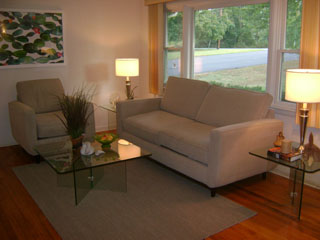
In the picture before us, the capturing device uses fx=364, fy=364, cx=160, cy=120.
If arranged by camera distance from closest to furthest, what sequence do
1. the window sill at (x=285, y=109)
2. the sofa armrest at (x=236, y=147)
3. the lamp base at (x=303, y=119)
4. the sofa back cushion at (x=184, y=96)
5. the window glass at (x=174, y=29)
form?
the lamp base at (x=303, y=119), the sofa armrest at (x=236, y=147), the window sill at (x=285, y=109), the sofa back cushion at (x=184, y=96), the window glass at (x=174, y=29)

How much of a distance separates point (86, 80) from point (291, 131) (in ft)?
10.1

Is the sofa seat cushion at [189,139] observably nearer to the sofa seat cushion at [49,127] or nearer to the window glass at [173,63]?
the sofa seat cushion at [49,127]

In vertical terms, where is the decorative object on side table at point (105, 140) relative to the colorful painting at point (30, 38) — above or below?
below

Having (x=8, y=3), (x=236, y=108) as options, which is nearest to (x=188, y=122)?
(x=236, y=108)

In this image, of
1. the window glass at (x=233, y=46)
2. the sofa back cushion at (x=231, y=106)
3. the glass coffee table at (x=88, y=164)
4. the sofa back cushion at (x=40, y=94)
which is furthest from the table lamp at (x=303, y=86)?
the sofa back cushion at (x=40, y=94)

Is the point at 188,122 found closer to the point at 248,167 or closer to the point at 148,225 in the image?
the point at 248,167

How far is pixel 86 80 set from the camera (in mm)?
5504

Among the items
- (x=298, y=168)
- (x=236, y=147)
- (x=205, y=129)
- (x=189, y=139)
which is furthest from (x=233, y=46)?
(x=298, y=168)

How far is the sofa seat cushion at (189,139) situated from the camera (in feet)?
11.1

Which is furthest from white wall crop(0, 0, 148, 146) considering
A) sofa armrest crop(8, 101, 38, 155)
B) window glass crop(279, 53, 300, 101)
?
window glass crop(279, 53, 300, 101)

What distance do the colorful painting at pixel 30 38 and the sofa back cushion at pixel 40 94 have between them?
0.35 metres

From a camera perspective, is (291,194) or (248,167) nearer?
(291,194)

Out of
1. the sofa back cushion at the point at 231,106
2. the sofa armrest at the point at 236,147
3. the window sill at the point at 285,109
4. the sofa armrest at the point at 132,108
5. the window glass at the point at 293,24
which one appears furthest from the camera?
the sofa armrest at the point at 132,108

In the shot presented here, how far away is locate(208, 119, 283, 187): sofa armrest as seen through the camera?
3.19 meters
